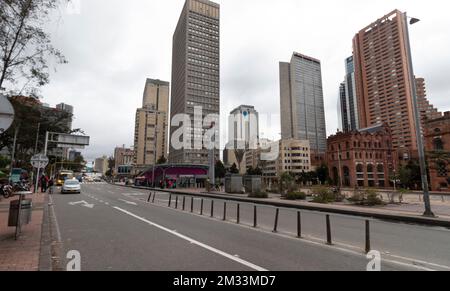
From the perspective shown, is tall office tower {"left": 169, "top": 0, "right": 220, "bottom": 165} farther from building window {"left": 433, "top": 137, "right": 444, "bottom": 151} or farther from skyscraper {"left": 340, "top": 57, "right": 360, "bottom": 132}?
skyscraper {"left": 340, "top": 57, "right": 360, "bottom": 132}

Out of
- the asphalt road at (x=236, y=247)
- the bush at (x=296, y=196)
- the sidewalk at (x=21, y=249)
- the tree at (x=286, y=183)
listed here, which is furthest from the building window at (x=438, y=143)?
the sidewalk at (x=21, y=249)

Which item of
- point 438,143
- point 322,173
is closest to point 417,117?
point 438,143

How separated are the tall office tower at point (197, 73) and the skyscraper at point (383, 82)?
2658 inches

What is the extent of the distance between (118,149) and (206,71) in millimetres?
85930

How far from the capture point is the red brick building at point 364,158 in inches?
3098

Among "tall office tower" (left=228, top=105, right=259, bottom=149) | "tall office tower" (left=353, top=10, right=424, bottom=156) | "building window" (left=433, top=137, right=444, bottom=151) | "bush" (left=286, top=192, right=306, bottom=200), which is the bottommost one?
"bush" (left=286, top=192, right=306, bottom=200)

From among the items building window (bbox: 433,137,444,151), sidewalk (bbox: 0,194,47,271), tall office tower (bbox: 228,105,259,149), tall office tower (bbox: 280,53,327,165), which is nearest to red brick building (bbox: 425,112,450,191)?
building window (bbox: 433,137,444,151)

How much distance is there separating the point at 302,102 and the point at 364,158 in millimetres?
88228

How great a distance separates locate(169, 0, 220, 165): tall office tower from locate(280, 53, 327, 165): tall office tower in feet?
186

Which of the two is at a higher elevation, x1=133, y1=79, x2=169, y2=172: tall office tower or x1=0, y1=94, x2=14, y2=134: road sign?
x1=133, y1=79, x2=169, y2=172: tall office tower

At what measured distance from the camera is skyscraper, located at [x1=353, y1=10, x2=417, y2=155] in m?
107

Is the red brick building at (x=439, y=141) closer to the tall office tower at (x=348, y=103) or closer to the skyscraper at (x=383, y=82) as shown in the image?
the skyscraper at (x=383, y=82)
